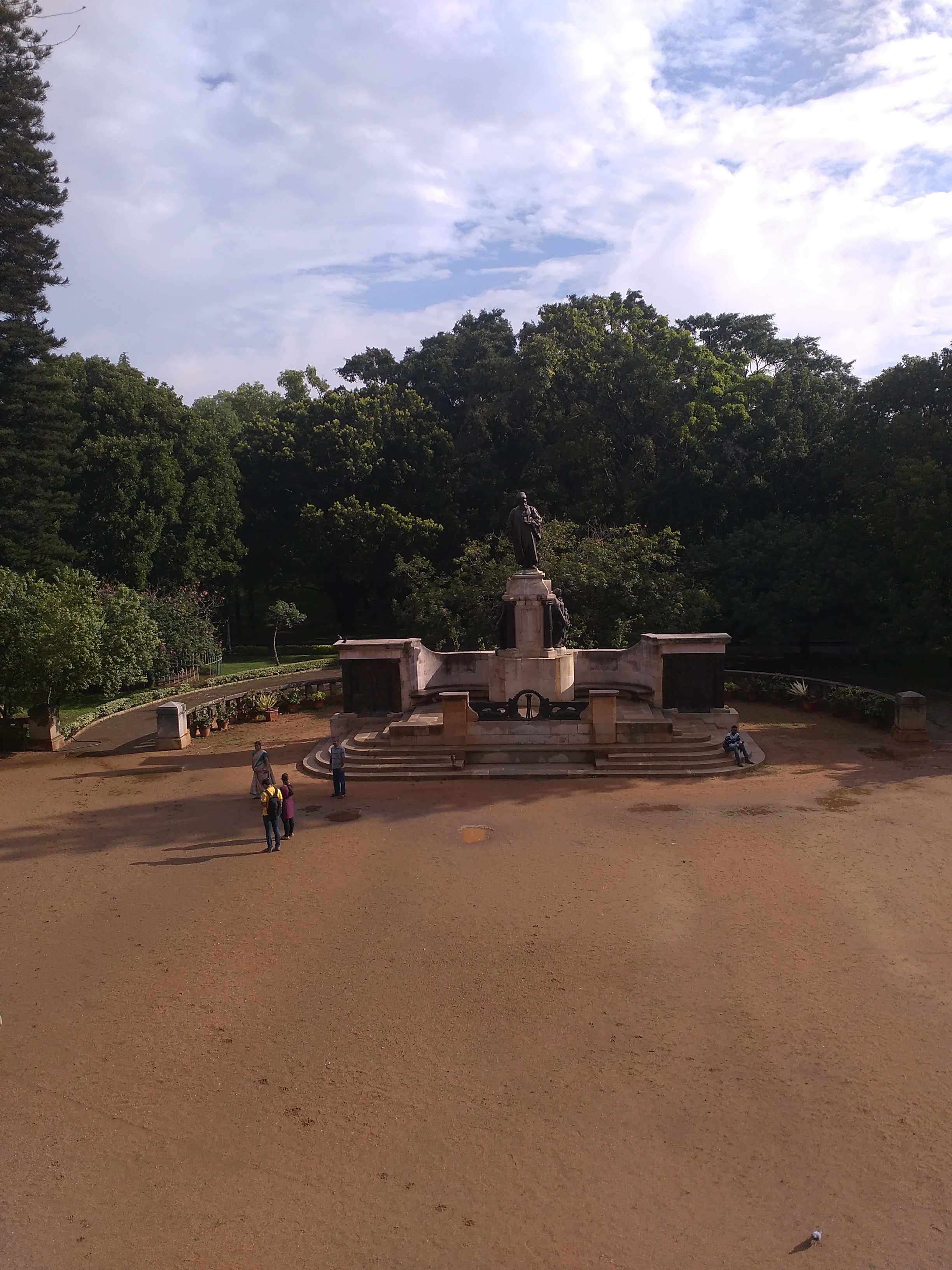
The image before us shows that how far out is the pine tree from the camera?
103 ft

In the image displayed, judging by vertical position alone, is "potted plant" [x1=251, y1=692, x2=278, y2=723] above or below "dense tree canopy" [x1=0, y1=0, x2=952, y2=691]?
below

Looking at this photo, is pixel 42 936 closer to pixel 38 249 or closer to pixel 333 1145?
pixel 333 1145

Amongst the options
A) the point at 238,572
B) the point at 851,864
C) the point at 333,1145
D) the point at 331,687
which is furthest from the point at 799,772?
the point at 238,572

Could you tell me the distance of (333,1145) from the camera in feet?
21.7

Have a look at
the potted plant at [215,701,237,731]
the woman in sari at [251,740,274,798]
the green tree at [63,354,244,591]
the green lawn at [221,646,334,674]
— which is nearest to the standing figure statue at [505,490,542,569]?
the woman in sari at [251,740,274,798]

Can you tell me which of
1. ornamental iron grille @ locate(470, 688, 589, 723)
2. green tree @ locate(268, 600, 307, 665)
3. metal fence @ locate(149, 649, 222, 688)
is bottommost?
metal fence @ locate(149, 649, 222, 688)

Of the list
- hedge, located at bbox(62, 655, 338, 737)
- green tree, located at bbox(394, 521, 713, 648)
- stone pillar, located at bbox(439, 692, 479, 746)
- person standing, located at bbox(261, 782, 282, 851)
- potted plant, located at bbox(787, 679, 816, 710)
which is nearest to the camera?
person standing, located at bbox(261, 782, 282, 851)

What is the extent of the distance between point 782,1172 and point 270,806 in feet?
29.1

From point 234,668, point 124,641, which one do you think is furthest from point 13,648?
point 234,668

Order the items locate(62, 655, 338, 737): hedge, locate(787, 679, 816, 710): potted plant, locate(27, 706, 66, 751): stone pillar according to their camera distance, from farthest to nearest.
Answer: locate(62, 655, 338, 737): hedge, locate(787, 679, 816, 710): potted plant, locate(27, 706, 66, 751): stone pillar

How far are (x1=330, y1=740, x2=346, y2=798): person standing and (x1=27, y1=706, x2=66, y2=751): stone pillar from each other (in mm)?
8820

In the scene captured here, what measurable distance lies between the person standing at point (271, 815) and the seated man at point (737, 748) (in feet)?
29.8

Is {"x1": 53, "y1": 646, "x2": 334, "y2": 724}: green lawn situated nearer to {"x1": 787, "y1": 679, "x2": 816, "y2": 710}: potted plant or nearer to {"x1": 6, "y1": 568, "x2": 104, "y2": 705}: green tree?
{"x1": 6, "y1": 568, "x2": 104, "y2": 705}: green tree

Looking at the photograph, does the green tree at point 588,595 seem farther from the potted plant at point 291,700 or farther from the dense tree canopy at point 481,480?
the potted plant at point 291,700
